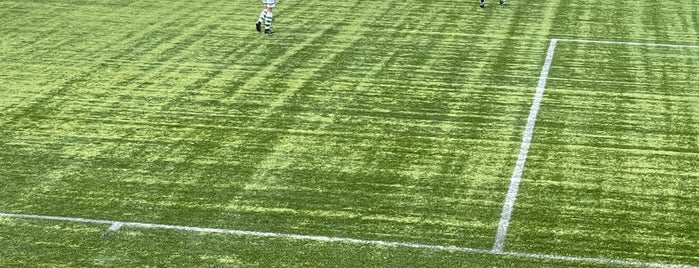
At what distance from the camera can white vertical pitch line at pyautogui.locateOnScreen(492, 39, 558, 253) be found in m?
9.50

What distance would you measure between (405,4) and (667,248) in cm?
1262

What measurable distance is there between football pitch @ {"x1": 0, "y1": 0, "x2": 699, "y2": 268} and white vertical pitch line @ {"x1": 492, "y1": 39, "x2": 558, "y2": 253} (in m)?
0.03

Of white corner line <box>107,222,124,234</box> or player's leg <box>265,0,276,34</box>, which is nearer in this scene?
white corner line <box>107,222,124,234</box>

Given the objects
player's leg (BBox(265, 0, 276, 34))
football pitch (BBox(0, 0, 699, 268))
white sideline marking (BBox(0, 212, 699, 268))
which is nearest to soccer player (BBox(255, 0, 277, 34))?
player's leg (BBox(265, 0, 276, 34))

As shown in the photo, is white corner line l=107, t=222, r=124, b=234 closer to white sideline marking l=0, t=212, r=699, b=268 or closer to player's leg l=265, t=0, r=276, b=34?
white sideline marking l=0, t=212, r=699, b=268

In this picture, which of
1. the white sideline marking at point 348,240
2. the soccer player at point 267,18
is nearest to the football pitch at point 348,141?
the white sideline marking at point 348,240

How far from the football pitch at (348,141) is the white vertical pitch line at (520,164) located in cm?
3

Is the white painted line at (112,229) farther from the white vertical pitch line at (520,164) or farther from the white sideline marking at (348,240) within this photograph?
the white vertical pitch line at (520,164)

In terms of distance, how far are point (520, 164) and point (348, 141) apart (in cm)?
192

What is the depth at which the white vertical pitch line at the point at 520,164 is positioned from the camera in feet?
31.2

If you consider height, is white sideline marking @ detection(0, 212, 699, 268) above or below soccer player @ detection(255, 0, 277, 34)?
above

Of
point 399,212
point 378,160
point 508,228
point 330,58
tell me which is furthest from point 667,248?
point 330,58

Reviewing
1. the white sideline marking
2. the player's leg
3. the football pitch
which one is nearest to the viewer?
the white sideline marking

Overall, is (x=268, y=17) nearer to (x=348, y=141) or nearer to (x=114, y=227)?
(x=348, y=141)
